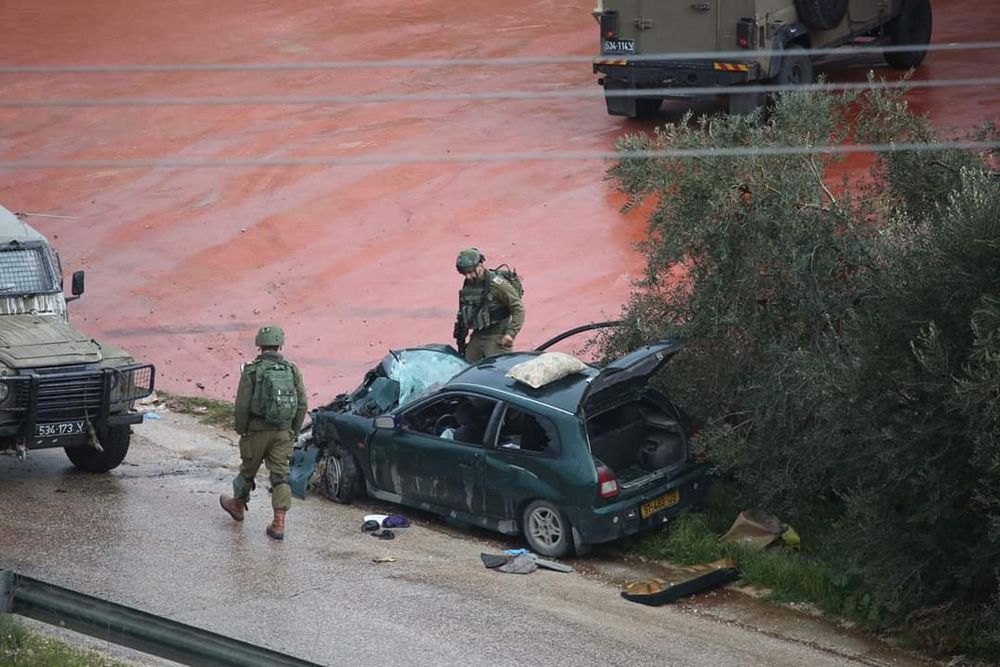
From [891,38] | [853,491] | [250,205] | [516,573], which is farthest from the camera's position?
[891,38]

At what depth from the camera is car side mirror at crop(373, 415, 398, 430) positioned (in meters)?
12.2

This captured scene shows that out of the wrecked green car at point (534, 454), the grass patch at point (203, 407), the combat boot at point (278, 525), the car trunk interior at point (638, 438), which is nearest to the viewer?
the wrecked green car at point (534, 454)

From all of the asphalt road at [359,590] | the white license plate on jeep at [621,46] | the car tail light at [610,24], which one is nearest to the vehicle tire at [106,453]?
the asphalt road at [359,590]

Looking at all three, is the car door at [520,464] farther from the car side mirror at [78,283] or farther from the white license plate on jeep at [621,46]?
the white license plate on jeep at [621,46]

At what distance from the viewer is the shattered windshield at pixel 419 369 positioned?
13135 mm

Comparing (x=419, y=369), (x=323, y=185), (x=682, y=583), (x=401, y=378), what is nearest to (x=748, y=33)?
(x=323, y=185)

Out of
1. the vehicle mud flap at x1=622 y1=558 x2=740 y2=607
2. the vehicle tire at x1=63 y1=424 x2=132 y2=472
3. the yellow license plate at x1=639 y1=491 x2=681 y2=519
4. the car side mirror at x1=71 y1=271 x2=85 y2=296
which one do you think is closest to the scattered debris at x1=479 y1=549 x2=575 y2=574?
the vehicle mud flap at x1=622 y1=558 x2=740 y2=607

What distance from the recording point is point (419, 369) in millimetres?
13336

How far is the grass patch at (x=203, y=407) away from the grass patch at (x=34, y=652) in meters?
6.95

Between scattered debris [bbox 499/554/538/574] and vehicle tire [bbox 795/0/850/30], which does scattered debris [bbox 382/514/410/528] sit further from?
vehicle tire [bbox 795/0/850/30]

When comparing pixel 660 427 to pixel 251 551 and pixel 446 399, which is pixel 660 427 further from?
pixel 251 551

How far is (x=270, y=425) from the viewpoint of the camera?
11602 mm

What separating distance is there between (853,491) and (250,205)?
14.2m

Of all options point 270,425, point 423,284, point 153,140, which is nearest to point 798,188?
point 270,425
